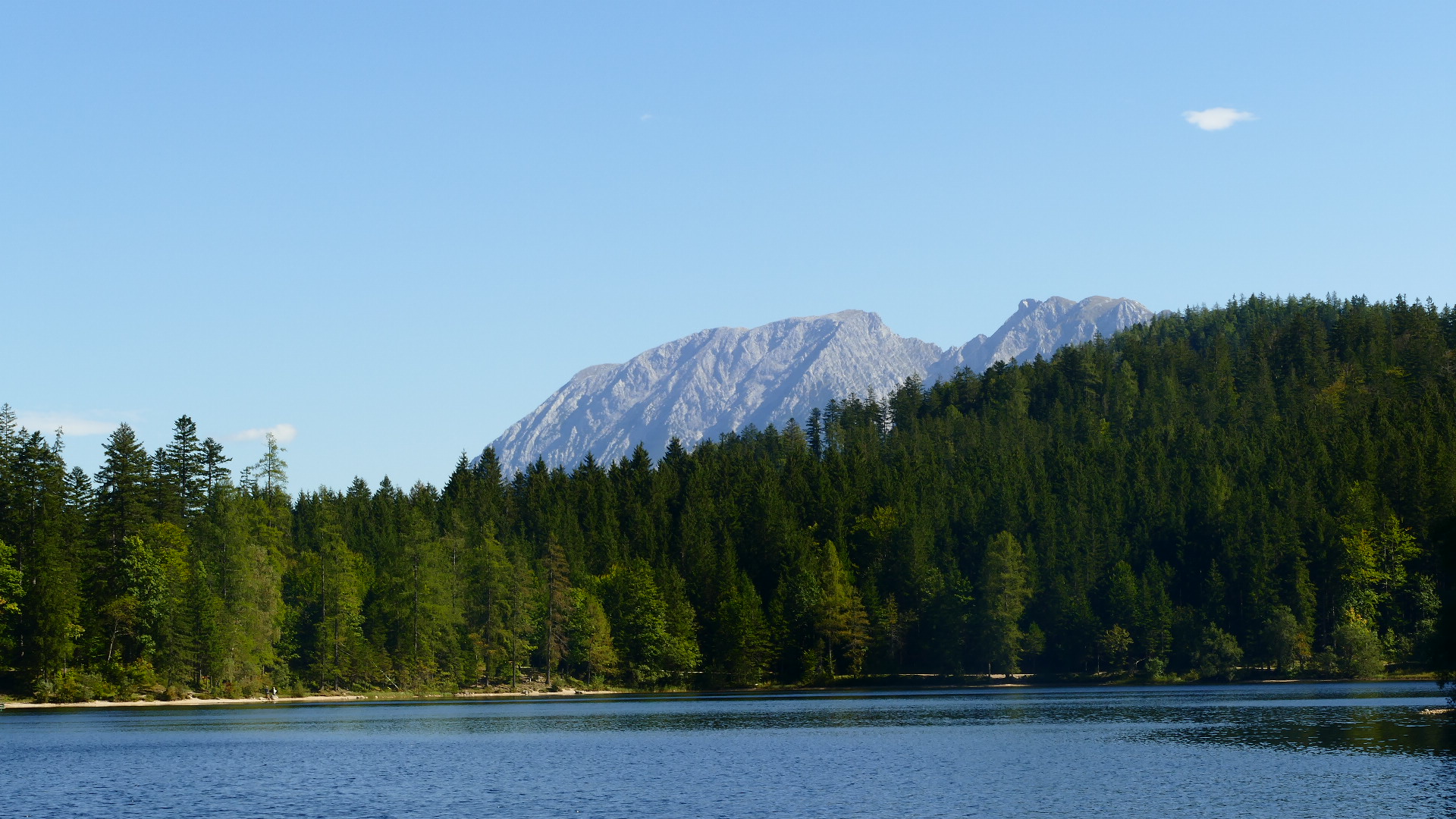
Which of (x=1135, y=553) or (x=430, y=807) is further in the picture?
(x=1135, y=553)

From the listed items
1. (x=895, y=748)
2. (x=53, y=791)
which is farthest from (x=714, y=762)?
(x=53, y=791)

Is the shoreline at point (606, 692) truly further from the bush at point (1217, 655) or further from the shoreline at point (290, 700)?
the bush at point (1217, 655)

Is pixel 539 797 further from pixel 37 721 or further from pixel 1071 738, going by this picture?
pixel 37 721

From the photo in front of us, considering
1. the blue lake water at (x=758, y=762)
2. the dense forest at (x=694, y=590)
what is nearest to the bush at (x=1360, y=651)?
the dense forest at (x=694, y=590)

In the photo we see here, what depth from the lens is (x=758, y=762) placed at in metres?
71.9

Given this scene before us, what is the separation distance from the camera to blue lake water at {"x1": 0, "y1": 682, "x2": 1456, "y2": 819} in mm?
53094

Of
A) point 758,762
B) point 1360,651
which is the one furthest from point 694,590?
point 758,762

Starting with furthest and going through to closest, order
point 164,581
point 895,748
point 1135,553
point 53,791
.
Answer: point 1135,553, point 164,581, point 895,748, point 53,791

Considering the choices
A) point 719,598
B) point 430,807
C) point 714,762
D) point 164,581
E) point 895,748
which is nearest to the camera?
point 430,807

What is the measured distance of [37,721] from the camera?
348ft

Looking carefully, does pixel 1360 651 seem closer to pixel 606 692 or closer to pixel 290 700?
pixel 606 692

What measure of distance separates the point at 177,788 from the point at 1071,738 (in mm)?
51835

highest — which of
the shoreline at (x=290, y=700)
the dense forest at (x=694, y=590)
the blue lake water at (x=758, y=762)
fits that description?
the dense forest at (x=694, y=590)

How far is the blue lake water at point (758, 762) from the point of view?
53.1 metres
